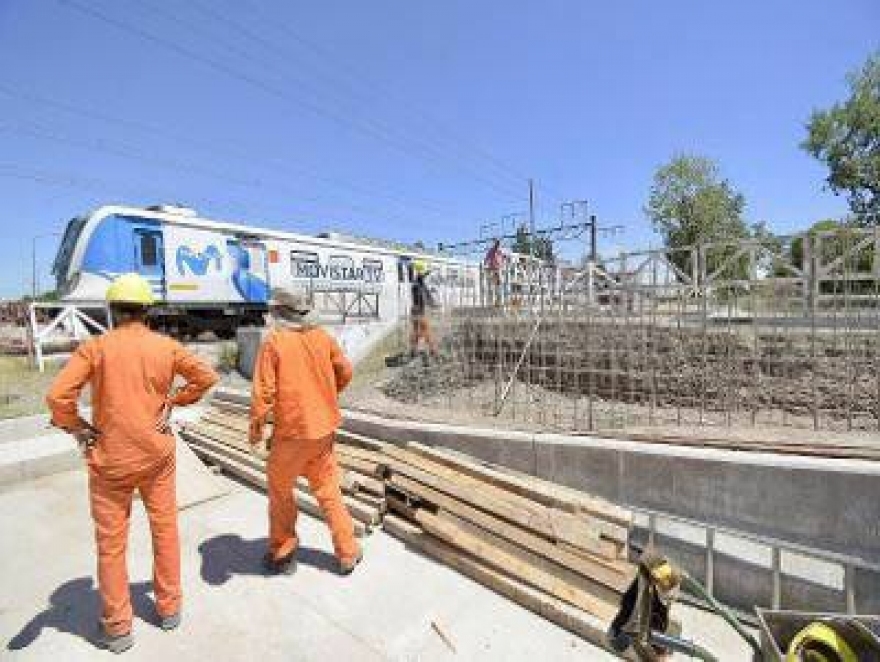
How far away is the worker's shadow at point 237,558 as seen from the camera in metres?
4.16

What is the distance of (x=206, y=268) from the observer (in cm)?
1641

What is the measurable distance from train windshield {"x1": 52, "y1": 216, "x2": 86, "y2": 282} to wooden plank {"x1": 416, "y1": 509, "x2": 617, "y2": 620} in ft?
43.4

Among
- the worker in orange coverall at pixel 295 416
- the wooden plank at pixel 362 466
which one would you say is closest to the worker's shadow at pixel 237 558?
the worker in orange coverall at pixel 295 416

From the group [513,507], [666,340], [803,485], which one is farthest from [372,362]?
[803,485]

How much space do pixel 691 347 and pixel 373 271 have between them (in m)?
16.2

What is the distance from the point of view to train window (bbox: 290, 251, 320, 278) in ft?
64.0

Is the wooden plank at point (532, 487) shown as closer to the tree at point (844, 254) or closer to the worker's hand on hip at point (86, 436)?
the worker's hand on hip at point (86, 436)

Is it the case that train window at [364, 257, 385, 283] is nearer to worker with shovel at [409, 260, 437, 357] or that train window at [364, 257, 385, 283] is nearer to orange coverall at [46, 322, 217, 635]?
worker with shovel at [409, 260, 437, 357]

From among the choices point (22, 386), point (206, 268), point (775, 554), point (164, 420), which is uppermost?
point (206, 268)

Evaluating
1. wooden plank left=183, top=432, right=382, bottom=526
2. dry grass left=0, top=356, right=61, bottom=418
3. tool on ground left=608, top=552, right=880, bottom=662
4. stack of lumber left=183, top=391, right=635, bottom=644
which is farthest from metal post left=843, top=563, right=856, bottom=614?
dry grass left=0, top=356, right=61, bottom=418

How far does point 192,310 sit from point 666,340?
12.6 m

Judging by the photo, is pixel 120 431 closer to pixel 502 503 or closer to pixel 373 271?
pixel 502 503

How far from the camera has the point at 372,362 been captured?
12008 millimetres

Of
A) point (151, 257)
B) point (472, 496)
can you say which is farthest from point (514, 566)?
point (151, 257)
